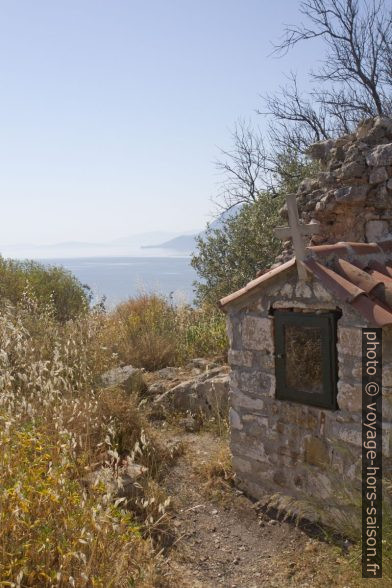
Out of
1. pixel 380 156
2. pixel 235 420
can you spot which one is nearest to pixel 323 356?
pixel 235 420

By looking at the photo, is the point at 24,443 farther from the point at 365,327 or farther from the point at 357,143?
the point at 357,143

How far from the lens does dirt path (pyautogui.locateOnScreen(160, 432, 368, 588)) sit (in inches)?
154

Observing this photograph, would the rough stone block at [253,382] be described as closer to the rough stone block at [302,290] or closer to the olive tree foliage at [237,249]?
the rough stone block at [302,290]

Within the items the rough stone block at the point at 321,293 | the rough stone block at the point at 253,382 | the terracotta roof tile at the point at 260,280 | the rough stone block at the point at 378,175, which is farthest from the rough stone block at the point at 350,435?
the rough stone block at the point at 378,175

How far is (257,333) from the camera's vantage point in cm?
481

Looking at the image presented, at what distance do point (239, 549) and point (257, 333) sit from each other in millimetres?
1761

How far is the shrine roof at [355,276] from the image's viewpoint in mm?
3975

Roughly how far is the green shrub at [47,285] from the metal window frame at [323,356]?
820 cm

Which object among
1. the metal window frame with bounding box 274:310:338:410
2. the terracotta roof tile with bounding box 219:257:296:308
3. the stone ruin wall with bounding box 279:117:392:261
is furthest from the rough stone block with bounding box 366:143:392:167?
the metal window frame with bounding box 274:310:338:410

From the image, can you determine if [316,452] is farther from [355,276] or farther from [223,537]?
[355,276]

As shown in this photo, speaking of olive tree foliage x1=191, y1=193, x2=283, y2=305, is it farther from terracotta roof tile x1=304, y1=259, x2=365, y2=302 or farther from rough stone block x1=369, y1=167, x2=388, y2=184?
terracotta roof tile x1=304, y1=259, x2=365, y2=302

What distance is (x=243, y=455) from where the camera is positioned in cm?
514

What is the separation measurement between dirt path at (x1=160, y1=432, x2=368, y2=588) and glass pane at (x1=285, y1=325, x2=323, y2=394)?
1213 millimetres

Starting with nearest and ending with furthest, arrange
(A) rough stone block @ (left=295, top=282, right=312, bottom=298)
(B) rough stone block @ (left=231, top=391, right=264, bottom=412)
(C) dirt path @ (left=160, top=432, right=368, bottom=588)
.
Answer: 1. (C) dirt path @ (left=160, top=432, right=368, bottom=588)
2. (A) rough stone block @ (left=295, top=282, right=312, bottom=298)
3. (B) rough stone block @ (left=231, top=391, right=264, bottom=412)
